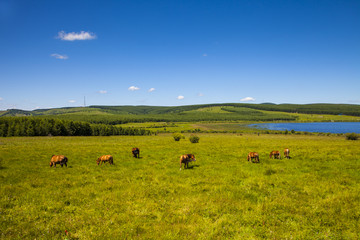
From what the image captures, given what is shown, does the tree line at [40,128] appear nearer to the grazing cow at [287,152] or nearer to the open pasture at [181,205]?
the open pasture at [181,205]

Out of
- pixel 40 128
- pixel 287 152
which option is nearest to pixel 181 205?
pixel 287 152

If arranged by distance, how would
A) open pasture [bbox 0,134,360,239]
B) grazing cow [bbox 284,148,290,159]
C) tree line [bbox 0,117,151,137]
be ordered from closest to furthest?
open pasture [bbox 0,134,360,239] → grazing cow [bbox 284,148,290,159] → tree line [bbox 0,117,151,137]

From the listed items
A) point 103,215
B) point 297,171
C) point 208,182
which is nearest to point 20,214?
point 103,215

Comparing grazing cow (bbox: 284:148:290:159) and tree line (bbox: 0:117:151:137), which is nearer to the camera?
grazing cow (bbox: 284:148:290:159)

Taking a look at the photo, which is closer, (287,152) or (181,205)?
(181,205)

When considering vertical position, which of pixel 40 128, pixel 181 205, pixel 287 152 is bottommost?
pixel 40 128

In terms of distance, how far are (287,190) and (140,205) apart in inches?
375

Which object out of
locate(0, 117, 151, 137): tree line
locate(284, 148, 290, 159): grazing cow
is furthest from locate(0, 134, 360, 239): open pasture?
locate(0, 117, 151, 137): tree line

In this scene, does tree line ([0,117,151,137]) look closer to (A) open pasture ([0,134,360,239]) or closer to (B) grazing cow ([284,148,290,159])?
(A) open pasture ([0,134,360,239])

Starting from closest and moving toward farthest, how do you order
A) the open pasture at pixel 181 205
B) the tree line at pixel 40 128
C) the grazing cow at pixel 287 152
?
the open pasture at pixel 181 205
the grazing cow at pixel 287 152
the tree line at pixel 40 128

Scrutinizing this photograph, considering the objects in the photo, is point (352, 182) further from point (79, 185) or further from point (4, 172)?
point (4, 172)

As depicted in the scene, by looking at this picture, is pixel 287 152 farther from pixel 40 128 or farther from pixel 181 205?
pixel 40 128

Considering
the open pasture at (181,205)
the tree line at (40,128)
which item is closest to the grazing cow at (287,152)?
the open pasture at (181,205)

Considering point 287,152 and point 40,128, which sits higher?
point 287,152
